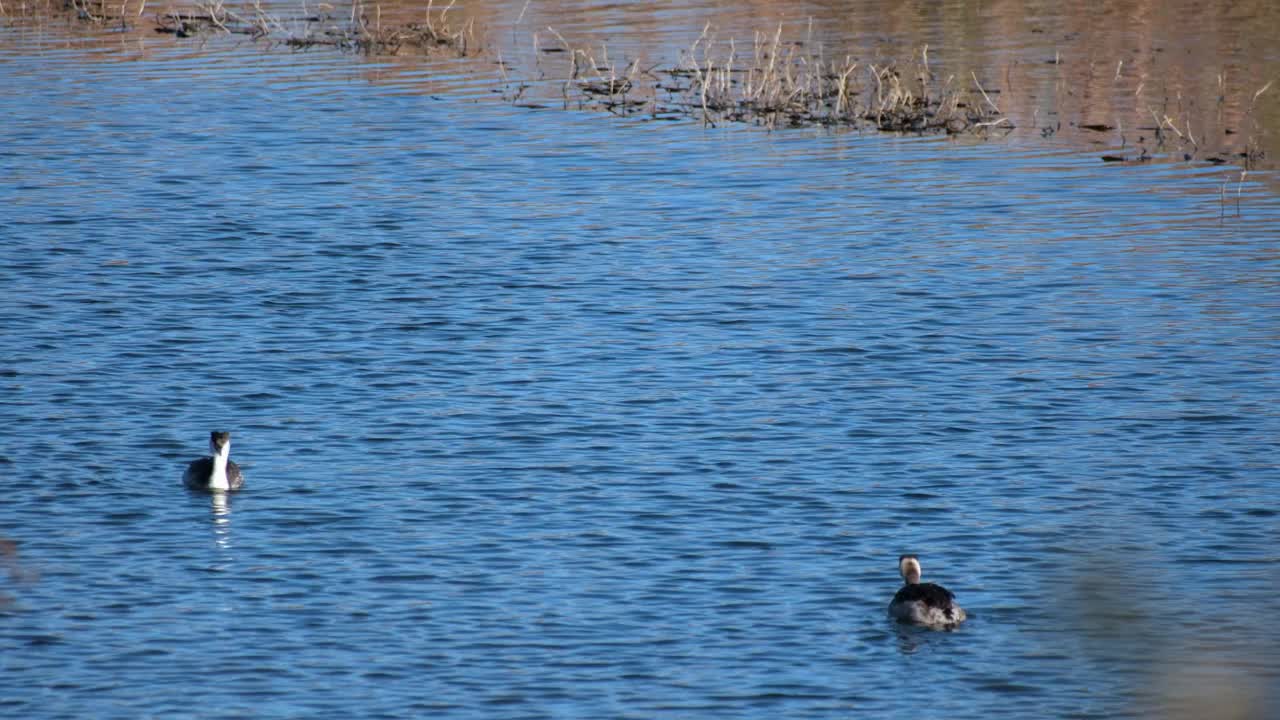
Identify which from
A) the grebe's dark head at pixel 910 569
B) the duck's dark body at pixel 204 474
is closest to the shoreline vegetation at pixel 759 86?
the duck's dark body at pixel 204 474

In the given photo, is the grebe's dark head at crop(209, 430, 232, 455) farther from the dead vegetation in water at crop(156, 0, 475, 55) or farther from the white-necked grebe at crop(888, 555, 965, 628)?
the dead vegetation in water at crop(156, 0, 475, 55)

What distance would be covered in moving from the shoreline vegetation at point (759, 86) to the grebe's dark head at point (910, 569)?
18.0 meters

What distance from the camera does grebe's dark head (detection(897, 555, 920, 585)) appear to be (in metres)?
14.2

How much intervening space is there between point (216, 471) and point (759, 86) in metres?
20.8

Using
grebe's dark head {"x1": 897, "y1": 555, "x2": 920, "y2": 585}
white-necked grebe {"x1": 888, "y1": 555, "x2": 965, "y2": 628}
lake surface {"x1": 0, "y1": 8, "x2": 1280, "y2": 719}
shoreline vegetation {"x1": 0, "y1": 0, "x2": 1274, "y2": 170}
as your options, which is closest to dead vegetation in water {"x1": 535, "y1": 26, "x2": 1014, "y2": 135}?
shoreline vegetation {"x1": 0, "y1": 0, "x2": 1274, "y2": 170}

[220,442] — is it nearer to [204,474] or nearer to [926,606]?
[204,474]

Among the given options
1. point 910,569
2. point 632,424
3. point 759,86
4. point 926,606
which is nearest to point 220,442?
point 632,424

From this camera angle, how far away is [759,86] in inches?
1411

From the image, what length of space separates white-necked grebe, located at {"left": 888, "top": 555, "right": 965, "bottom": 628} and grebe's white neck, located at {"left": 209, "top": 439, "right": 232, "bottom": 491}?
6094 millimetres

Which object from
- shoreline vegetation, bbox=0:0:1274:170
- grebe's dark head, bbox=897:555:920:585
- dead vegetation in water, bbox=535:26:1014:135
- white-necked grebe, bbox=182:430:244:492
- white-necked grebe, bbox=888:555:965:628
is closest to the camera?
white-necked grebe, bbox=888:555:965:628

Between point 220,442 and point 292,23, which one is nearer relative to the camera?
point 220,442

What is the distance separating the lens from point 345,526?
16.3 metres

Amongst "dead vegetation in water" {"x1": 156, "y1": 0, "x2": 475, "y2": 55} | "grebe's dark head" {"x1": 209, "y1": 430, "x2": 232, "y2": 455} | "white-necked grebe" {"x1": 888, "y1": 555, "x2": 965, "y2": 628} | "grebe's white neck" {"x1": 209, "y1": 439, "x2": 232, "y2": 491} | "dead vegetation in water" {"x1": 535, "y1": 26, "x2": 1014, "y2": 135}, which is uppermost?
"dead vegetation in water" {"x1": 156, "y1": 0, "x2": 475, "y2": 55}

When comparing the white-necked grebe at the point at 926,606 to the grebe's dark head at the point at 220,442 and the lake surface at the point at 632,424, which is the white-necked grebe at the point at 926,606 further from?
the grebe's dark head at the point at 220,442
